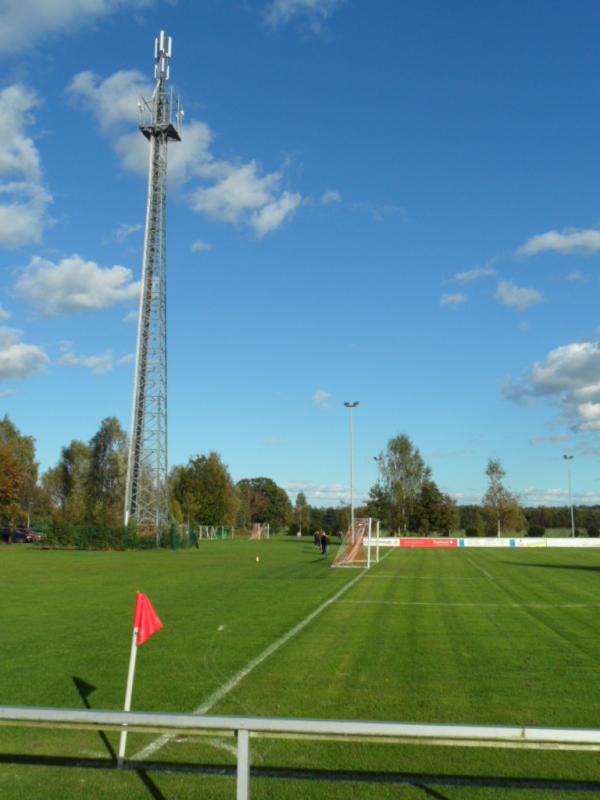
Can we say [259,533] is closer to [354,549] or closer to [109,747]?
[354,549]

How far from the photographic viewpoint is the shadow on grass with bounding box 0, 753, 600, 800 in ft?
19.4

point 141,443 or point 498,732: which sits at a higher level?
point 141,443

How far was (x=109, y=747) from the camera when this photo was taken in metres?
7.12

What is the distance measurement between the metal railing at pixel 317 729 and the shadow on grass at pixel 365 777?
2048 mm

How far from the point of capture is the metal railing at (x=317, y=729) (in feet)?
12.6

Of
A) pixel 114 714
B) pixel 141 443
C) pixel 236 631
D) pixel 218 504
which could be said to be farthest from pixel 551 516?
pixel 114 714

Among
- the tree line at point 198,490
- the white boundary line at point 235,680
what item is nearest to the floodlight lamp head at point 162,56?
the tree line at point 198,490

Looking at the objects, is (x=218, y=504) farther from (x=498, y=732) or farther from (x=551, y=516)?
(x=498, y=732)

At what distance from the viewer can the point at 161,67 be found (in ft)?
193

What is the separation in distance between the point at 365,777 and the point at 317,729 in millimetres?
2630

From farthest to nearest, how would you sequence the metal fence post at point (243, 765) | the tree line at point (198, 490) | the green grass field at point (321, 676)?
the tree line at point (198, 490) → the green grass field at point (321, 676) → the metal fence post at point (243, 765)

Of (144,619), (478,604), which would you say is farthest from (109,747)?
(478,604)

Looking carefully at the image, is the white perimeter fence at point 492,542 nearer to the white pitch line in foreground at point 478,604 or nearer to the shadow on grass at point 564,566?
the shadow on grass at point 564,566

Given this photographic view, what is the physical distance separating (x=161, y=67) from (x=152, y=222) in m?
13.0
